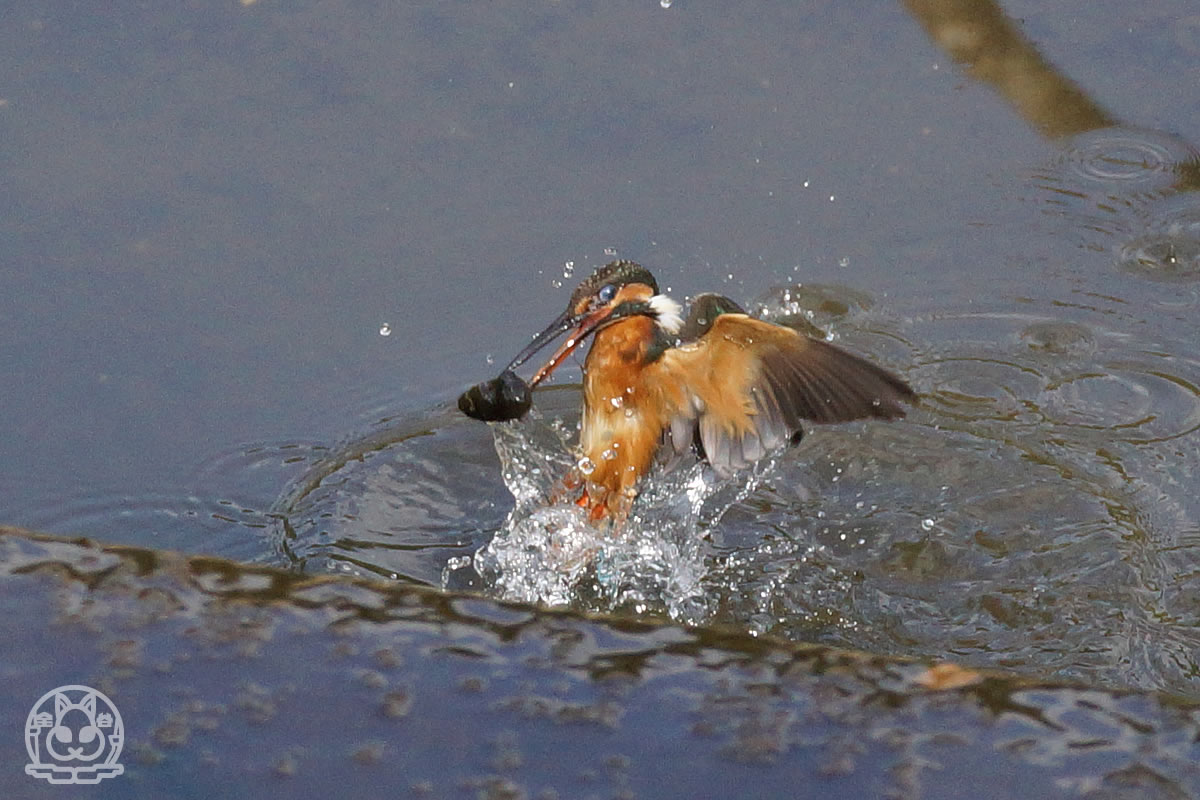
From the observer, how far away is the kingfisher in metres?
3.35

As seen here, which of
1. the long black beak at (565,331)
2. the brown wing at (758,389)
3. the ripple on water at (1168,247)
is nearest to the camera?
the brown wing at (758,389)

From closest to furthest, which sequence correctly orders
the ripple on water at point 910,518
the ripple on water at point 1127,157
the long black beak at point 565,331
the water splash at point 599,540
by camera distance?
the ripple on water at point 910,518 < the water splash at point 599,540 < the long black beak at point 565,331 < the ripple on water at point 1127,157

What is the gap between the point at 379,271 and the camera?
14.4 feet

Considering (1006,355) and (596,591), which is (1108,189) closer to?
(1006,355)

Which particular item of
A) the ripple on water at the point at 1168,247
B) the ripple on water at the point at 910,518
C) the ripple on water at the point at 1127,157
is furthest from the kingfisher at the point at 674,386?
the ripple on water at the point at 1127,157

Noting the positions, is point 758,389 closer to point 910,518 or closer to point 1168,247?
point 910,518

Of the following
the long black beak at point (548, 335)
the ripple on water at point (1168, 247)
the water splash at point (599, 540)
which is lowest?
the water splash at point (599, 540)

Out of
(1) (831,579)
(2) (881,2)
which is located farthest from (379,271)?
(2) (881,2)

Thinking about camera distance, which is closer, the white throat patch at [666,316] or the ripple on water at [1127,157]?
the white throat patch at [666,316]

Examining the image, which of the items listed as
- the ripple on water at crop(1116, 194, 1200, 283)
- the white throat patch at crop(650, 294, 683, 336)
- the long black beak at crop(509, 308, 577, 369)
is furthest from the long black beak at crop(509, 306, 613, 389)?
the ripple on water at crop(1116, 194, 1200, 283)

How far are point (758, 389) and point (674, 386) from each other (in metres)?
0.33

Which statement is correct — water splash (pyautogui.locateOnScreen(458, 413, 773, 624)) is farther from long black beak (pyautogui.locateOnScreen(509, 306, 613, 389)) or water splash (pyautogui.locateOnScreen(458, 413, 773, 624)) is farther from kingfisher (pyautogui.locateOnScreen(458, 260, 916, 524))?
long black beak (pyautogui.locateOnScreen(509, 306, 613, 389))

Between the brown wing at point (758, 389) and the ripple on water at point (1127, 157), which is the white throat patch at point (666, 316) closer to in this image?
the brown wing at point (758, 389)

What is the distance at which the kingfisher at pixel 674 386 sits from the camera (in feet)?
11.0
